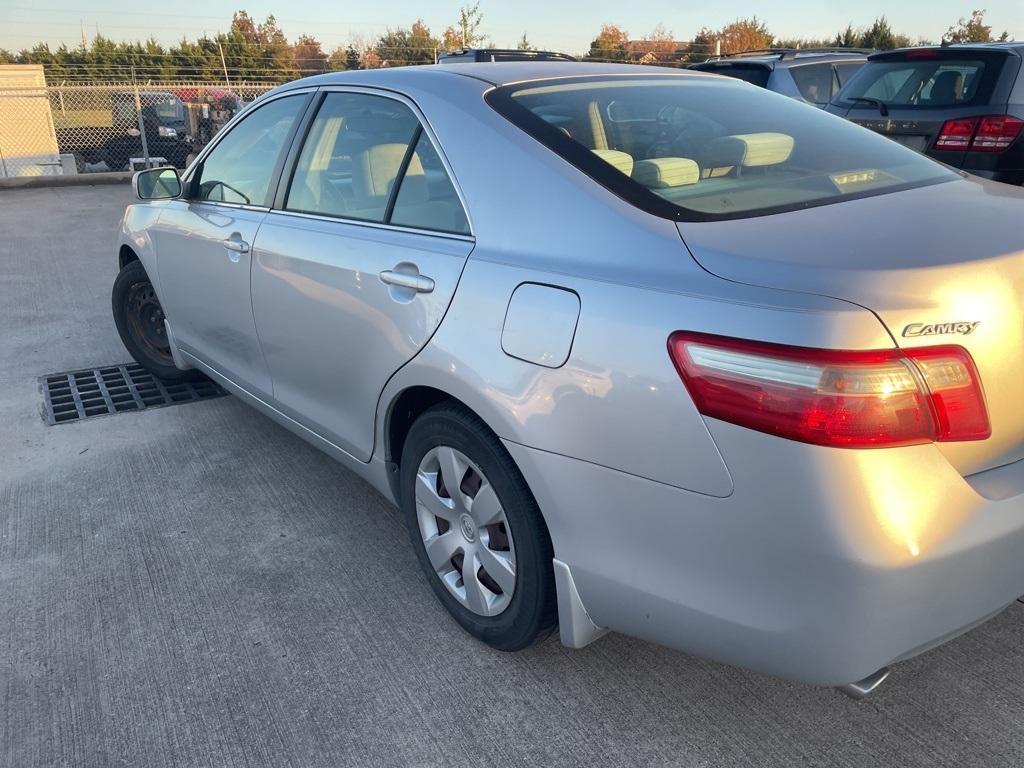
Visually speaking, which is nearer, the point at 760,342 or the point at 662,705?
the point at 760,342

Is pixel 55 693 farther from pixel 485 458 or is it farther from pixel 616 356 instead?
pixel 616 356

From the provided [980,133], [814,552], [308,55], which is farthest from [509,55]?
[308,55]

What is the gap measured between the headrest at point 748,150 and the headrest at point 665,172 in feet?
0.31

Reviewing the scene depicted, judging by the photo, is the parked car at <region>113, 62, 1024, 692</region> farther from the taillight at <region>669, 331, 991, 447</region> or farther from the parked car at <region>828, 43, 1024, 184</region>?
the parked car at <region>828, 43, 1024, 184</region>

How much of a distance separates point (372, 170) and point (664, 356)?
150 centimetres

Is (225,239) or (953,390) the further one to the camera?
(225,239)

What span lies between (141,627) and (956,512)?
231cm

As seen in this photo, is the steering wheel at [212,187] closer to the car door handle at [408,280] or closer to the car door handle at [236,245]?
the car door handle at [236,245]

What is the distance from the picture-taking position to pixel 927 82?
247 inches

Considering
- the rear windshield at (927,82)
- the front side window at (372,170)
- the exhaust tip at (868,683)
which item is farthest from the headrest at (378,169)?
the rear windshield at (927,82)

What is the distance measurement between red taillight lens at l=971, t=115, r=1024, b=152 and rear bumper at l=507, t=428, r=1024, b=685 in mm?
4945

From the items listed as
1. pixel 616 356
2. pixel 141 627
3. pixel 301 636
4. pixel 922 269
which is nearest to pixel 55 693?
pixel 141 627

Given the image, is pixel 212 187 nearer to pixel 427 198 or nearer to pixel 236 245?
pixel 236 245

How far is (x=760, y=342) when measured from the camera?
1.58 m
